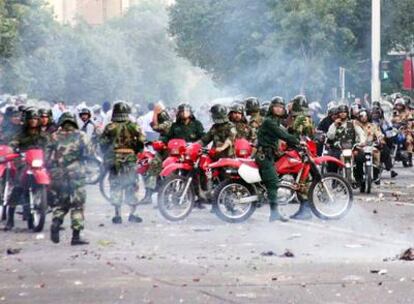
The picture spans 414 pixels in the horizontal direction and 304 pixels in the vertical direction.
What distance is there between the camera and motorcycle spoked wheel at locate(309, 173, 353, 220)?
17016mm

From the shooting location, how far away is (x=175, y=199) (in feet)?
56.1

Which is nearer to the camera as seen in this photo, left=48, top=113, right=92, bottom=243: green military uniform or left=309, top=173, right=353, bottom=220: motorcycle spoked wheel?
left=48, top=113, right=92, bottom=243: green military uniform

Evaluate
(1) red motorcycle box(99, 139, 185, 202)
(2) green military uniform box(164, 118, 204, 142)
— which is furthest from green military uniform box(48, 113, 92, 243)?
(2) green military uniform box(164, 118, 204, 142)

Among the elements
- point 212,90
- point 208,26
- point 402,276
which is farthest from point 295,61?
point 212,90

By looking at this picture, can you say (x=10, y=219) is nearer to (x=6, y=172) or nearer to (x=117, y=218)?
(x=6, y=172)

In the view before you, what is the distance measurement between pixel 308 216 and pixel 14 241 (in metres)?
4.08

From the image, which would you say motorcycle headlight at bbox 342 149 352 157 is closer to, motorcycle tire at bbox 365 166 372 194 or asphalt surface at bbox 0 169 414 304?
motorcycle tire at bbox 365 166 372 194

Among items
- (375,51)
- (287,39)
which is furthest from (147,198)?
(375,51)

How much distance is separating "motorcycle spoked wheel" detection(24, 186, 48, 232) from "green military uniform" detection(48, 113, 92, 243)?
762 millimetres

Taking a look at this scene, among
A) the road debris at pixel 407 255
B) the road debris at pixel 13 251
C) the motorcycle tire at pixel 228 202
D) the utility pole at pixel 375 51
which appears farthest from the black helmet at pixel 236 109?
the utility pole at pixel 375 51

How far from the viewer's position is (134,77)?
319ft

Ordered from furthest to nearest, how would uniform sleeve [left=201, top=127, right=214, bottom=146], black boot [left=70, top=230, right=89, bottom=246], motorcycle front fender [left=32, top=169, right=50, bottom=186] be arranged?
1. uniform sleeve [left=201, top=127, right=214, bottom=146]
2. motorcycle front fender [left=32, top=169, right=50, bottom=186]
3. black boot [left=70, top=230, right=89, bottom=246]

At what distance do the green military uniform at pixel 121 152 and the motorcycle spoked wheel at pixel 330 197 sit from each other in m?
2.28

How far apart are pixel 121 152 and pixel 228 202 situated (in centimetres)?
153
